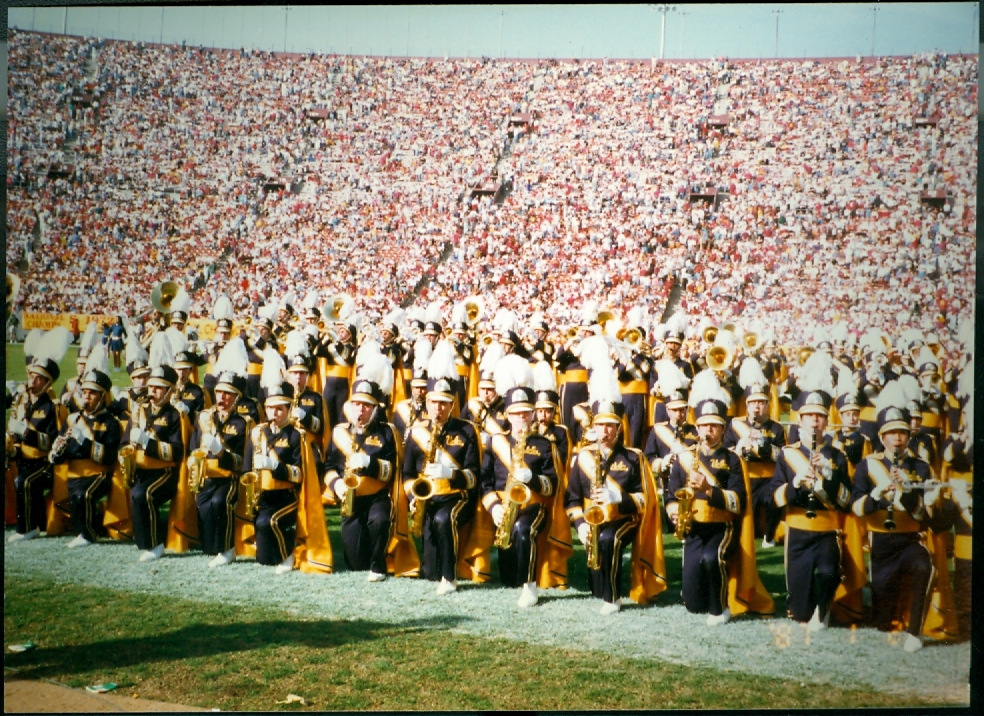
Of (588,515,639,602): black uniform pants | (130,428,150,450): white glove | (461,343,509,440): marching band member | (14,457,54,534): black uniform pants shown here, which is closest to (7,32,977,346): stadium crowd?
(461,343,509,440): marching band member

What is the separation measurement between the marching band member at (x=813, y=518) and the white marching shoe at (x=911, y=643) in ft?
1.57

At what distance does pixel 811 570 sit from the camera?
16.9 feet

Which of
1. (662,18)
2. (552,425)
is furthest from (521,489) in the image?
(662,18)

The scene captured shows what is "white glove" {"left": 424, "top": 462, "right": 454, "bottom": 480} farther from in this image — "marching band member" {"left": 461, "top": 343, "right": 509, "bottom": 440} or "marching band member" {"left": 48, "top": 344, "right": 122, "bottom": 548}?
"marching band member" {"left": 48, "top": 344, "right": 122, "bottom": 548}

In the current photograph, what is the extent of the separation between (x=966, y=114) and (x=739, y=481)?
8.04 feet

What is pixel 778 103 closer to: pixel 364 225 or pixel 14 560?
pixel 364 225

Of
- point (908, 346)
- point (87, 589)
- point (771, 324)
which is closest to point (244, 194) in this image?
point (87, 589)

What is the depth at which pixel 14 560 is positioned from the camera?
5.49 meters

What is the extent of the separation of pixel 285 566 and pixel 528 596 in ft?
4.72

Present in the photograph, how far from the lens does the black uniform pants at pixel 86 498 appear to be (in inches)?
222

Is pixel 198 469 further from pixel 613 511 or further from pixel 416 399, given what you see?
pixel 613 511

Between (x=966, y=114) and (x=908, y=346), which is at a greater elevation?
(x=966, y=114)

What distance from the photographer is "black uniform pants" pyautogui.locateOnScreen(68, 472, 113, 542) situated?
564 cm

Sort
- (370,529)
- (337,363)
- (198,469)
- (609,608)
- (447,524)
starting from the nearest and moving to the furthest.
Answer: (609,608) → (447,524) → (370,529) → (198,469) → (337,363)
